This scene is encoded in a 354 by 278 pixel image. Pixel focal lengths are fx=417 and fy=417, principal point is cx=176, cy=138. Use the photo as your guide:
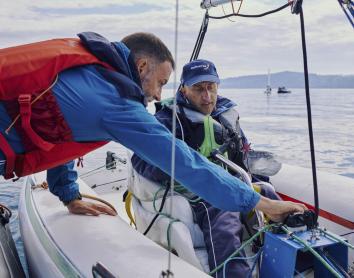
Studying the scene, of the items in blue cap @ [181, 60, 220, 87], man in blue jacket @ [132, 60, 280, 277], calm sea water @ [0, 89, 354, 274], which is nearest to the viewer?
man in blue jacket @ [132, 60, 280, 277]

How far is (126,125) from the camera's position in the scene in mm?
1153

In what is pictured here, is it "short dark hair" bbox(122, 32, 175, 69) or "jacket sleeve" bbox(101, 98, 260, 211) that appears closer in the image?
"jacket sleeve" bbox(101, 98, 260, 211)

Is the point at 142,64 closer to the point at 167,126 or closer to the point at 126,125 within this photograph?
the point at 126,125

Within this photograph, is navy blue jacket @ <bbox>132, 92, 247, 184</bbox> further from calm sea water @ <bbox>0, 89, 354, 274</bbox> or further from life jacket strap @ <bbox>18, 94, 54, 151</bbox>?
calm sea water @ <bbox>0, 89, 354, 274</bbox>

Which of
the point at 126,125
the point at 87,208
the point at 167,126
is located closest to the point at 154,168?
the point at 167,126

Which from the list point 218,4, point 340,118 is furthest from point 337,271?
point 340,118

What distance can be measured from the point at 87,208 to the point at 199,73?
2.85 ft

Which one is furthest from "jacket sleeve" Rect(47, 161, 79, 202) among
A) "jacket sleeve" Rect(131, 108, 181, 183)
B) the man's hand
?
the man's hand

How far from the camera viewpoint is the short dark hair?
1355 millimetres

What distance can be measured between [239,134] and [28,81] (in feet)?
4.31

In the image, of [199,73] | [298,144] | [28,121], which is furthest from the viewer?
[298,144]

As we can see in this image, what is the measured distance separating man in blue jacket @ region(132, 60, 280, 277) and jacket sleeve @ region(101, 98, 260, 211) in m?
0.45

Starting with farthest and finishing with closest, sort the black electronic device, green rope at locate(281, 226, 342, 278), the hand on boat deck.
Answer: the hand on boat deck, the black electronic device, green rope at locate(281, 226, 342, 278)

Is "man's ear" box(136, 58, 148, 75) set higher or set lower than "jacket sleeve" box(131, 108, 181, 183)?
higher
